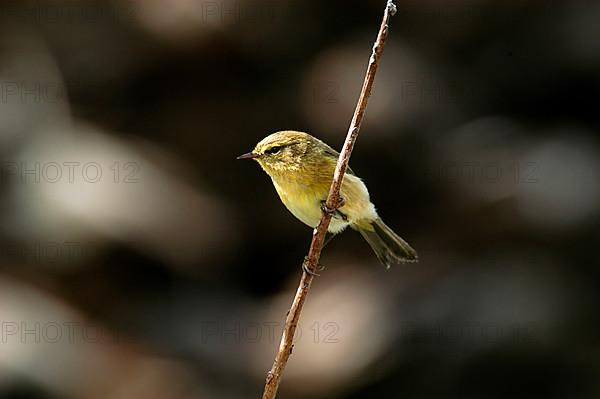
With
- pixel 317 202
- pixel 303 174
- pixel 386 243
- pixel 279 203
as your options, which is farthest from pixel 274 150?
pixel 279 203

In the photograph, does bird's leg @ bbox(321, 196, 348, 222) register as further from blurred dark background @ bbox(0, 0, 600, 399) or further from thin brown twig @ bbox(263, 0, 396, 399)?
blurred dark background @ bbox(0, 0, 600, 399)

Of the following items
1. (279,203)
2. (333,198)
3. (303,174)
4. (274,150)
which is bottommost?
(333,198)

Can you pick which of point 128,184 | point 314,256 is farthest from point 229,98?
point 314,256

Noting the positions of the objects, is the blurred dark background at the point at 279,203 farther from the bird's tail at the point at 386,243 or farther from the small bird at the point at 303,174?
the small bird at the point at 303,174

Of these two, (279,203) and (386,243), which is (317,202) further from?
(279,203)

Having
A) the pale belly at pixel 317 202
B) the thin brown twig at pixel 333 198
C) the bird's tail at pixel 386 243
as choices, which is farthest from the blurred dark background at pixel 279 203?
the thin brown twig at pixel 333 198

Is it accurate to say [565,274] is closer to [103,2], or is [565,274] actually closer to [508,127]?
[508,127]
